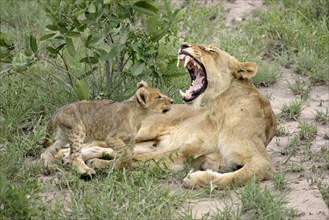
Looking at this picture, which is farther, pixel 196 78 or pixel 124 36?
pixel 124 36

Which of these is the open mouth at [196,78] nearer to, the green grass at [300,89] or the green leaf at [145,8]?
the green leaf at [145,8]

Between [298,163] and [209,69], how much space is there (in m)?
0.97

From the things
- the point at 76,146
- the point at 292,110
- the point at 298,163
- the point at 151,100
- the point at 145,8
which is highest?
the point at 145,8

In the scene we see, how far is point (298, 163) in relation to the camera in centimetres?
630

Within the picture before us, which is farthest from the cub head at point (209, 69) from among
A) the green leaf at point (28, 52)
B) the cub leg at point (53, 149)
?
the green leaf at point (28, 52)

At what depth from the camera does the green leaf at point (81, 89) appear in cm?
661

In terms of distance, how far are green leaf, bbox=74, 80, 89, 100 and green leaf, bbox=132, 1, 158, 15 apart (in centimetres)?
76

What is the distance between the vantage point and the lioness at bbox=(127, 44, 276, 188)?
598cm

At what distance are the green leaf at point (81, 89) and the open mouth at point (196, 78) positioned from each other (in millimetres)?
885

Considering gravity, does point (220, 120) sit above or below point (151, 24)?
below

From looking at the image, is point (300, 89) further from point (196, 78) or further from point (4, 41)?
point (4, 41)

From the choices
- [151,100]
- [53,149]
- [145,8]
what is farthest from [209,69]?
[53,149]

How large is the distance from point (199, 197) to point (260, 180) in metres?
0.50

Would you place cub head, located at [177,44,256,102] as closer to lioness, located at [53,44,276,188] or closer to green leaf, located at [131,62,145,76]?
lioness, located at [53,44,276,188]
